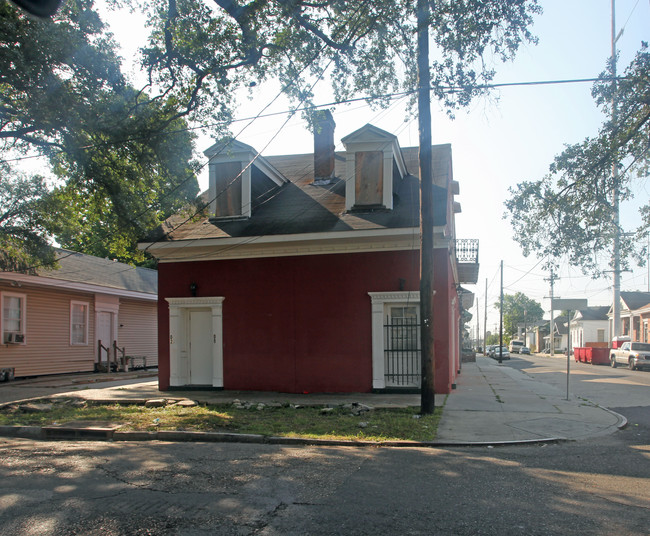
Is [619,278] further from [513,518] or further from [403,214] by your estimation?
[513,518]

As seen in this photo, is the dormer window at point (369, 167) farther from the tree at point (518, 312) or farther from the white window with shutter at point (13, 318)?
the tree at point (518, 312)

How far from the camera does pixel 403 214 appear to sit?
13.5 meters

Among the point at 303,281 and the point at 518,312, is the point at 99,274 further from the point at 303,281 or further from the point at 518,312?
the point at 518,312

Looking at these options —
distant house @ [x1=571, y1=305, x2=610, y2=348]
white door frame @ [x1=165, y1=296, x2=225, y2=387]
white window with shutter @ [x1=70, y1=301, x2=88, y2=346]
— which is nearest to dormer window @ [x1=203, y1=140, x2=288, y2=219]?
white door frame @ [x1=165, y1=296, x2=225, y2=387]

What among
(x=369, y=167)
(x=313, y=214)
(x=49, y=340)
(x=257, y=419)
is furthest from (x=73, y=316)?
(x=257, y=419)

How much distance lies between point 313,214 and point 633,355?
997 inches

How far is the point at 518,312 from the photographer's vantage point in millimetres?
125625

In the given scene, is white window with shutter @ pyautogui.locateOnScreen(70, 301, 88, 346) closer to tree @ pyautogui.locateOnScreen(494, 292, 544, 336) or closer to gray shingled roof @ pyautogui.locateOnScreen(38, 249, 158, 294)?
gray shingled roof @ pyautogui.locateOnScreen(38, 249, 158, 294)

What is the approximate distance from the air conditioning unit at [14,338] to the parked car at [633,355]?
30332 mm

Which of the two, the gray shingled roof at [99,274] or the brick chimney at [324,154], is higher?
the brick chimney at [324,154]

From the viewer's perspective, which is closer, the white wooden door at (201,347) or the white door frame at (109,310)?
the white wooden door at (201,347)

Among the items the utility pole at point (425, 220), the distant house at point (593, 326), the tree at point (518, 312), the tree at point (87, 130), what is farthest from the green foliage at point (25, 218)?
the tree at point (518, 312)

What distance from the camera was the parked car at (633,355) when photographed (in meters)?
30.3

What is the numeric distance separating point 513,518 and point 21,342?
18.2 m
